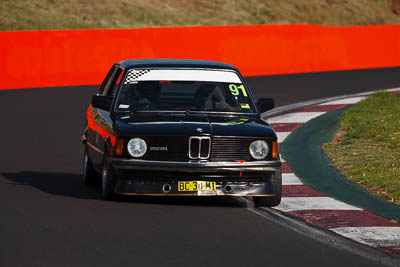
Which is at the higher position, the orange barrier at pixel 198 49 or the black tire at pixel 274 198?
the orange barrier at pixel 198 49

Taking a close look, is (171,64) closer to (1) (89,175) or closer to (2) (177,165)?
(1) (89,175)

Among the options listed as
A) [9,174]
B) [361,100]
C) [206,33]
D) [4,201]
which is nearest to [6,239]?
[4,201]

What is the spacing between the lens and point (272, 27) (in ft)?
98.1

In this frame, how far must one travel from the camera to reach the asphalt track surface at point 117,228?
304 inches

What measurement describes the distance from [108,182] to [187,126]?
3.12 feet

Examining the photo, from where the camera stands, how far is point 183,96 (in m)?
11.6

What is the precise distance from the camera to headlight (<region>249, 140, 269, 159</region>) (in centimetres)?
1012

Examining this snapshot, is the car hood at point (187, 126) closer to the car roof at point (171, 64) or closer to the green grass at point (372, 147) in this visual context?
the car roof at point (171, 64)

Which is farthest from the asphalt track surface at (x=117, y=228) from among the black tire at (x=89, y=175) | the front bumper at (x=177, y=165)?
the front bumper at (x=177, y=165)

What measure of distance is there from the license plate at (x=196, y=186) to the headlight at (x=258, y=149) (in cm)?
55

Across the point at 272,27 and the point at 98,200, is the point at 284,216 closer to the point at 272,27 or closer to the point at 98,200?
the point at 98,200

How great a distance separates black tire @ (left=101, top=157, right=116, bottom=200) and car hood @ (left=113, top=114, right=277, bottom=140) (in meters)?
0.36

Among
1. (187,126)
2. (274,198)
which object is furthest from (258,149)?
(187,126)

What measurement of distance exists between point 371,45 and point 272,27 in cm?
370
